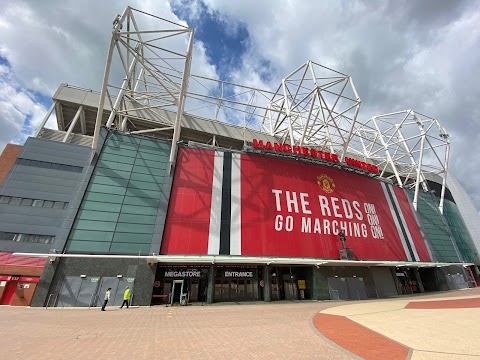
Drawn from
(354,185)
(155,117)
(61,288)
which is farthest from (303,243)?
(155,117)

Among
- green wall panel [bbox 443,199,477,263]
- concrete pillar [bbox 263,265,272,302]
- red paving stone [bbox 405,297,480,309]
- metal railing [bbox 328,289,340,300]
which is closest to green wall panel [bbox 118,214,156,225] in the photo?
concrete pillar [bbox 263,265,272,302]

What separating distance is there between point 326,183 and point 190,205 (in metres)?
20.2

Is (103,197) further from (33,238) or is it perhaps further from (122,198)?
(33,238)

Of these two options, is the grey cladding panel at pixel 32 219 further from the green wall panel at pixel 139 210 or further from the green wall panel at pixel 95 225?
the green wall panel at pixel 139 210

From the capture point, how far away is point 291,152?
105ft

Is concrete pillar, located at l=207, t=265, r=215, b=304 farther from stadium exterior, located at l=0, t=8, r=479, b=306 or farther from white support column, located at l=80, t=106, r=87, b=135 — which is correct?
white support column, located at l=80, t=106, r=87, b=135

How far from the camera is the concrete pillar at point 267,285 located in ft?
79.5

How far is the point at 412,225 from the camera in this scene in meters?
39.8

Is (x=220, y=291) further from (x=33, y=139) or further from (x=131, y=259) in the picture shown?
(x=33, y=139)

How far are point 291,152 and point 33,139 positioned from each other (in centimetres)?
3210

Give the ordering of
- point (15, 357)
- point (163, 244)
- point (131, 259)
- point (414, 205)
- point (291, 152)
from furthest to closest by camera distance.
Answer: point (414, 205)
point (291, 152)
point (163, 244)
point (131, 259)
point (15, 357)

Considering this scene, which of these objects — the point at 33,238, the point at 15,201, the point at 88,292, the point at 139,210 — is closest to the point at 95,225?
the point at 139,210

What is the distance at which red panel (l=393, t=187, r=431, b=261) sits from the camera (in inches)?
1487

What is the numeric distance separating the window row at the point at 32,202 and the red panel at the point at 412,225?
168ft
